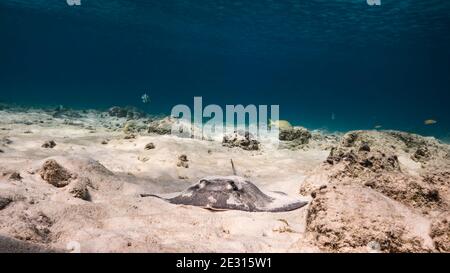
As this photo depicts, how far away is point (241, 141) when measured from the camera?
13406 millimetres

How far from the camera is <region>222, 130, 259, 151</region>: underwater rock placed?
1317 cm

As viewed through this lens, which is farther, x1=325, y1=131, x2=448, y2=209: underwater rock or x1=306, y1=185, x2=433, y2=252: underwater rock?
x1=325, y1=131, x2=448, y2=209: underwater rock

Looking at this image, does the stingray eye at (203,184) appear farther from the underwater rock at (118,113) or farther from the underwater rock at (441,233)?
the underwater rock at (118,113)

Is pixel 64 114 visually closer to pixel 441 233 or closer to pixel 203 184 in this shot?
pixel 203 184

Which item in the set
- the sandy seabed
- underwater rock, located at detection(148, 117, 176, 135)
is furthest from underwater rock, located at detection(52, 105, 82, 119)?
the sandy seabed

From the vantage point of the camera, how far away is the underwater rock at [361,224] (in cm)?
317

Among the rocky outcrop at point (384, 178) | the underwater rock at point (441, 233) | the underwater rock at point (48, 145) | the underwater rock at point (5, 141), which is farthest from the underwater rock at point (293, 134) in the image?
the underwater rock at point (441, 233)

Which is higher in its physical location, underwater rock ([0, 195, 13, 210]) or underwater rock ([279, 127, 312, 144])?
underwater rock ([0, 195, 13, 210])

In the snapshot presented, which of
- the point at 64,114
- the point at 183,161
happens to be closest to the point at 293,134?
the point at 183,161

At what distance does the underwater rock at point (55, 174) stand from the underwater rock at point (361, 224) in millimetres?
4107

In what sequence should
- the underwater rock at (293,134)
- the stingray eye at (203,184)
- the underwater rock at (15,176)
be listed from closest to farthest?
the stingray eye at (203,184) → the underwater rock at (15,176) → the underwater rock at (293,134)

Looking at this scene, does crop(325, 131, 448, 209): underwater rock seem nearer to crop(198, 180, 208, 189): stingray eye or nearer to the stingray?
the stingray

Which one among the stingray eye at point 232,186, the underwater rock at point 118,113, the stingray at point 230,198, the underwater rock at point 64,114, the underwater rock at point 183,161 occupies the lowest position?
the underwater rock at point 118,113

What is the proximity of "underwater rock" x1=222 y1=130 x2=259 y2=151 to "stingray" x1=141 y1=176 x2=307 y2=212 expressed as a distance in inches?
304
